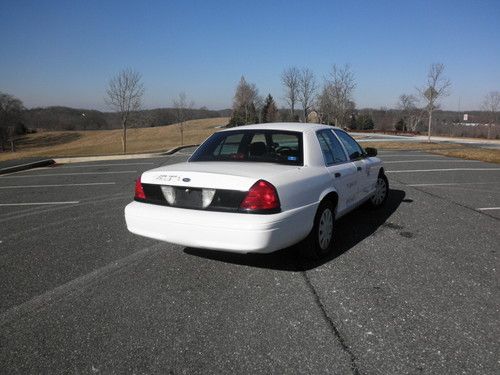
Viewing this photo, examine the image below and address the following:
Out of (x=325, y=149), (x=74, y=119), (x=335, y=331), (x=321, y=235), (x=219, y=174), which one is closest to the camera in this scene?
(x=335, y=331)

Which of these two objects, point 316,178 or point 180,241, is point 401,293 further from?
point 180,241

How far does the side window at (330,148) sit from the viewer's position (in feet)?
14.3

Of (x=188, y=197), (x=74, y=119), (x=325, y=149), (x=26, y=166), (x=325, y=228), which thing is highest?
(x=74, y=119)

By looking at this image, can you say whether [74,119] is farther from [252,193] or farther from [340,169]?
[252,193]

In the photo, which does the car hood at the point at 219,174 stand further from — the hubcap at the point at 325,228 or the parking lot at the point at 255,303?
the parking lot at the point at 255,303

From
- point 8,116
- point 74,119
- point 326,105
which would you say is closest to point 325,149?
point 326,105

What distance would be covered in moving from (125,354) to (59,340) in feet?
1.77

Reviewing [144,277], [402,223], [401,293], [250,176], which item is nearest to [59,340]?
[144,277]

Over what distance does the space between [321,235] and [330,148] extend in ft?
3.65

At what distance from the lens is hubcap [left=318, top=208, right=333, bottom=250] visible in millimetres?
3968

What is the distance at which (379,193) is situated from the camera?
6.19 meters

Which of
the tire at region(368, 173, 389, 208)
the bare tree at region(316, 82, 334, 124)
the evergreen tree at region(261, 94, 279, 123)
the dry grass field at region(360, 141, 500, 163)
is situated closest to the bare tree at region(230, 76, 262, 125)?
the evergreen tree at region(261, 94, 279, 123)

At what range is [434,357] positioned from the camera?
93.7 inches

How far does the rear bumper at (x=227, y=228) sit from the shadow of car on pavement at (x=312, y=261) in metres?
0.46
